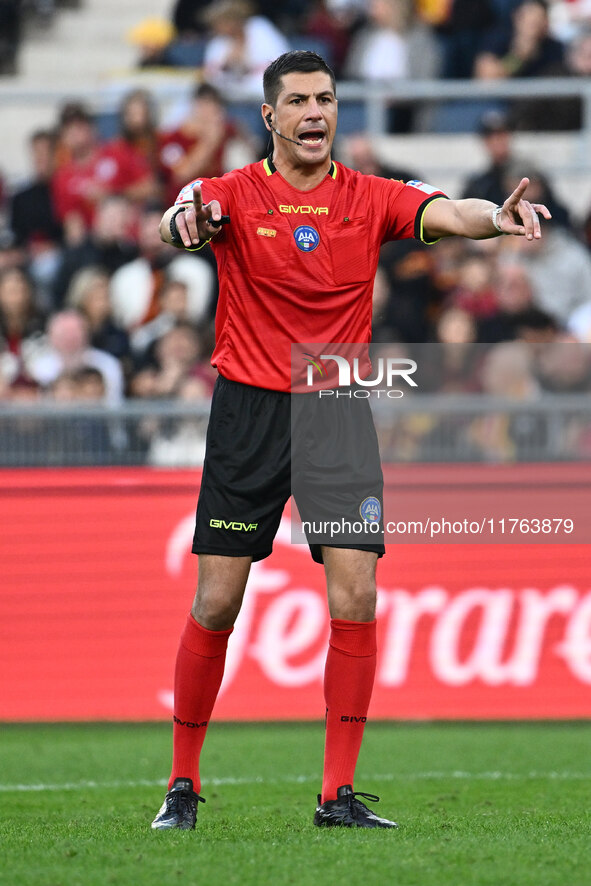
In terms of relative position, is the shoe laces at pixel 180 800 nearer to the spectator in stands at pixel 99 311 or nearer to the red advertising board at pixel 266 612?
the red advertising board at pixel 266 612

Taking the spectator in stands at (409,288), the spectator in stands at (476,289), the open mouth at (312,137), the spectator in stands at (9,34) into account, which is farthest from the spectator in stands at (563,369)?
the spectator in stands at (9,34)

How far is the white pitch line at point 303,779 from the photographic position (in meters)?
6.60

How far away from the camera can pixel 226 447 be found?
4.96 meters

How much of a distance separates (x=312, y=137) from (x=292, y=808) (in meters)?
2.58

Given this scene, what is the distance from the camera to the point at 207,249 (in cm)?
1101

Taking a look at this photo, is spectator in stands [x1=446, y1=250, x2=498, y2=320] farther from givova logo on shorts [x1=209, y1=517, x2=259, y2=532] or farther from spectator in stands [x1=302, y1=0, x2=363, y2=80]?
givova logo on shorts [x1=209, y1=517, x2=259, y2=532]

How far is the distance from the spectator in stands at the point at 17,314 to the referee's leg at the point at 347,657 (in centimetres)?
593

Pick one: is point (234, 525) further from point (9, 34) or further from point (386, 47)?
point (9, 34)

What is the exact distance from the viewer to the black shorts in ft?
16.1

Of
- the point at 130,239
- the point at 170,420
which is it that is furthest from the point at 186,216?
the point at 130,239

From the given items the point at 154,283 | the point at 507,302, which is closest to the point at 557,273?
the point at 507,302

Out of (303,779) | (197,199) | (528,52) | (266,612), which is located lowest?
(303,779)

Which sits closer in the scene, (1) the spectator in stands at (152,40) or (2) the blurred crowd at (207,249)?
(2) the blurred crowd at (207,249)

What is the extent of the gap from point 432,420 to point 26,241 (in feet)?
16.2
